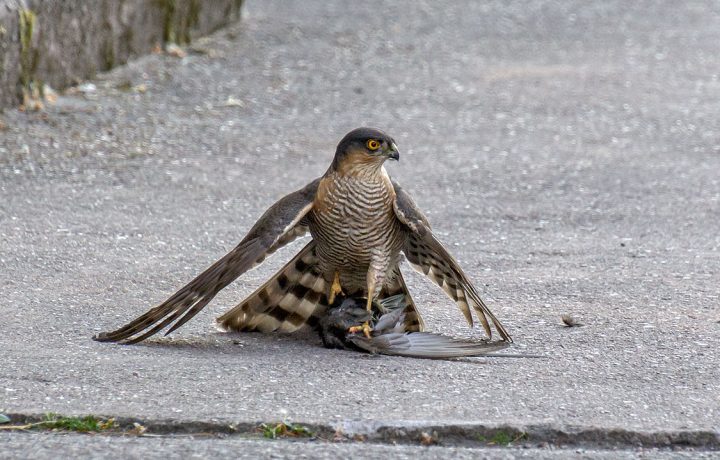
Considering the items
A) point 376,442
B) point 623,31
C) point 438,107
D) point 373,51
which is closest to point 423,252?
point 376,442

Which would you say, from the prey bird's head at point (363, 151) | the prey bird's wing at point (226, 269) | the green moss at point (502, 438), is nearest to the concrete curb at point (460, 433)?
the green moss at point (502, 438)

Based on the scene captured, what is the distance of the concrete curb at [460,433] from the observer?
4.18 m

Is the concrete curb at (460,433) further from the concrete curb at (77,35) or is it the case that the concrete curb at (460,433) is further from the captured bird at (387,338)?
the concrete curb at (77,35)

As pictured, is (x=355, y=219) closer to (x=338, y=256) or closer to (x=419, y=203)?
(x=338, y=256)

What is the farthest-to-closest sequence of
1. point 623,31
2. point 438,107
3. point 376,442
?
1. point 623,31
2. point 438,107
3. point 376,442

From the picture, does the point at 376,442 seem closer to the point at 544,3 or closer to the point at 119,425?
the point at 119,425

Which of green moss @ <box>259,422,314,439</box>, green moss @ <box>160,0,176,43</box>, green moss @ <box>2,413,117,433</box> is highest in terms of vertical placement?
green moss @ <box>160,0,176,43</box>

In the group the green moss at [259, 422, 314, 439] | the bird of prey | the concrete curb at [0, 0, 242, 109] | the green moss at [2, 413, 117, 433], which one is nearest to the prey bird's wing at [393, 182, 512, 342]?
the bird of prey

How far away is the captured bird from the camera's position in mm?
5090

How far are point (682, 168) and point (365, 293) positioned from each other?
13.0 ft

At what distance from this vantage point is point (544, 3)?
14.9 metres

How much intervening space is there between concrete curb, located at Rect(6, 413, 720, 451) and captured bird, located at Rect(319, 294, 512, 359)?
0.85 meters

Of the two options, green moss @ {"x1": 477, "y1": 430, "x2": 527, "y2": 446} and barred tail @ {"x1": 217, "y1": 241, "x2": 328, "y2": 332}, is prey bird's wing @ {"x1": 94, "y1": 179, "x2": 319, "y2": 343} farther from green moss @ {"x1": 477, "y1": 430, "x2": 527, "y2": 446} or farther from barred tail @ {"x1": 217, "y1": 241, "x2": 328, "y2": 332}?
green moss @ {"x1": 477, "y1": 430, "x2": 527, "y2": 446}

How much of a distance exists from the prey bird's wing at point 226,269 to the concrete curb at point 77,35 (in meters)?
4.37
